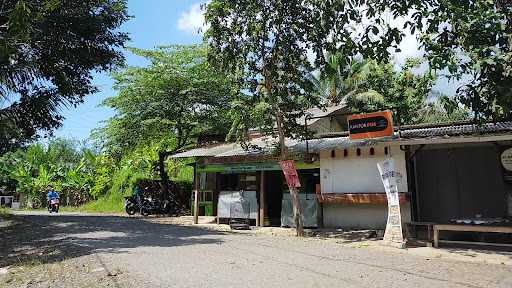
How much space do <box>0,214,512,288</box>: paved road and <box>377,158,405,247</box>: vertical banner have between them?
2.57 feet

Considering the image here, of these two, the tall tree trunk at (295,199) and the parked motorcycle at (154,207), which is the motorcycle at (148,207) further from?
the tall tree trunk at (295,199)

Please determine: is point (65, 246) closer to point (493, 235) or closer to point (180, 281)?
point (180, 281)

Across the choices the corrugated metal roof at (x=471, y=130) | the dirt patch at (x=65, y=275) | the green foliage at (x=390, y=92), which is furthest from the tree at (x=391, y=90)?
the dirt patch at (x=65, y=275)

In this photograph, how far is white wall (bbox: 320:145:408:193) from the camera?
Result: 12.6 metres

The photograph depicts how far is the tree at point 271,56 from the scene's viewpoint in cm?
1239

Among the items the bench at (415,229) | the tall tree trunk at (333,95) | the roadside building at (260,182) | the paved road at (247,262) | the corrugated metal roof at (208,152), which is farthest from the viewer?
the tall tree trunk at (333,95)

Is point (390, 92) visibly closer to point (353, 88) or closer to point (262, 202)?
point (353, 88)

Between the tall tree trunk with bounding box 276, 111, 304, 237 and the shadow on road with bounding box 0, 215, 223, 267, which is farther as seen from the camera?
the tall tree trunk with bounding box 276, 111, 304, 237

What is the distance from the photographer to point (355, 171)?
529 inches

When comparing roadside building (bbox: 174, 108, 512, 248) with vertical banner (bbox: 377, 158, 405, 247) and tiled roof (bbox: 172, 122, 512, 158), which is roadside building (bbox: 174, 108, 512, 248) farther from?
vertical banner (bbox: 377, 158, 405, 247)

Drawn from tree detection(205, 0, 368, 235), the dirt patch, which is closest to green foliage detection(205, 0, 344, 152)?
tree detection(205, 0, 368, 235)

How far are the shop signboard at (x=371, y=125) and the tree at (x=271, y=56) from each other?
1418 millimetres

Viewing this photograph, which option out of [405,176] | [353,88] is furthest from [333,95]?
[405,176]

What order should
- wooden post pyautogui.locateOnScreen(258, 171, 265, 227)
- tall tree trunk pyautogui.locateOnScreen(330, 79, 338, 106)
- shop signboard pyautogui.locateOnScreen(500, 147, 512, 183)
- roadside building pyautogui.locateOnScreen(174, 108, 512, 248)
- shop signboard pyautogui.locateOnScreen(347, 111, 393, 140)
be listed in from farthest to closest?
tall tree trunk pyautogui.locateOnScreen(330, 79, 338, 106) < wooden post pyautogui.locateOnScreen(258, 171, 265, 227) < shop signboard pyautogui.locateOnScreen(347, 111, 393, 140) < roadside building pyautogui.locateOnScreen(174, 108, 512, 248) < shop signboard pyautogui.locateOnScreen(500, 147, 512, 183)
